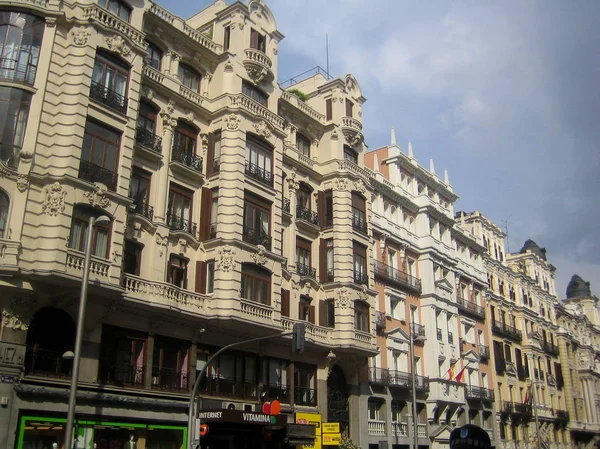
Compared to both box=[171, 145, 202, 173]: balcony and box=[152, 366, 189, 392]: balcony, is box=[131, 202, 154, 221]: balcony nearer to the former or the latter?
box=[171, 145, 202, 173]: balcony

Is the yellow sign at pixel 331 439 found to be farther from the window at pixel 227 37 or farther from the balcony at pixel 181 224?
the window at pixel 227 37

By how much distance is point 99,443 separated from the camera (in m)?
25.6

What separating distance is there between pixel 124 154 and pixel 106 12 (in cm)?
649

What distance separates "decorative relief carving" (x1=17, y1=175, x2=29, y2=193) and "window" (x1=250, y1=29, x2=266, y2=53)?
17262mm

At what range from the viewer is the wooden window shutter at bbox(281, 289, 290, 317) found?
36812 millimetres

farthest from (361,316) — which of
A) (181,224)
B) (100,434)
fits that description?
(100,434)

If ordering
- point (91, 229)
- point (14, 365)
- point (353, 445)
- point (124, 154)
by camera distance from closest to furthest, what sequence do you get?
point (91, 229) < point (14, 365) < point (124, 154) < point (353, 445)

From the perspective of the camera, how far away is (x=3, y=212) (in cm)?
2430

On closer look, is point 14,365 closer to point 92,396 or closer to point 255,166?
point 92,396

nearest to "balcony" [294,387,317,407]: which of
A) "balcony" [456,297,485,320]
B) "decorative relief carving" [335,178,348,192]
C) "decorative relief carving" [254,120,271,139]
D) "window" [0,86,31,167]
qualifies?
"decorative relief carving" [335,178,348,192]

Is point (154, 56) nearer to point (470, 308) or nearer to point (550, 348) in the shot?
point (470, 308)

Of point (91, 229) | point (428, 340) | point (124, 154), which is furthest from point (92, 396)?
point (428, 340)

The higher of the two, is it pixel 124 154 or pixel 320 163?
pixel 320 163

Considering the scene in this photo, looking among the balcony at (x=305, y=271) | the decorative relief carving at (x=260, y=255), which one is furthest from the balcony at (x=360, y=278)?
the decorative relief carving at (x=260, y=255)
